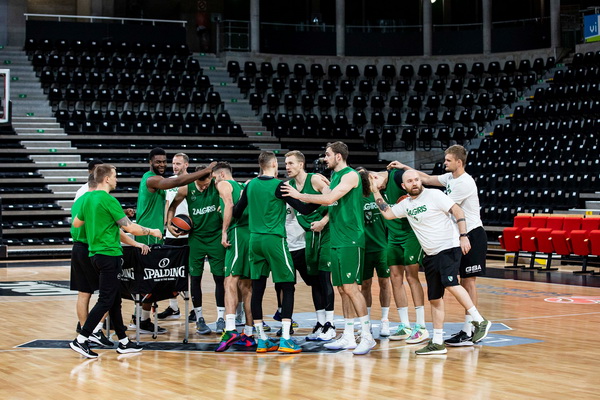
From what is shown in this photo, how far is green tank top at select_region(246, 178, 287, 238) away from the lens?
7594 mm

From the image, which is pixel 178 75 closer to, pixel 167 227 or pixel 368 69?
pixel 368 69

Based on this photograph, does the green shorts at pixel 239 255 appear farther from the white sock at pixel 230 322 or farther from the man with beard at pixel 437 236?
the man with beard at pixel 437 236

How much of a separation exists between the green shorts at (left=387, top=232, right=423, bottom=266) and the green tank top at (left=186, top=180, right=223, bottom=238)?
1.87m

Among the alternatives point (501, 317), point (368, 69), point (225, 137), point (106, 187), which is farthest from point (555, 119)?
point (106, 187)

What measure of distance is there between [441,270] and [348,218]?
0.95 m

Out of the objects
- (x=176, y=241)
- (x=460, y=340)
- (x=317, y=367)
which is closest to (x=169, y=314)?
(x=176, y=241)

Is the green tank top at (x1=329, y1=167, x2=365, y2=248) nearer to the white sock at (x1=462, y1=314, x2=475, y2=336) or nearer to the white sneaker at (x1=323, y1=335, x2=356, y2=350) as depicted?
the white sneaker at (x1=323, y1=335, x2=356, y2=350)

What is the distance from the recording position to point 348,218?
24.7 ft

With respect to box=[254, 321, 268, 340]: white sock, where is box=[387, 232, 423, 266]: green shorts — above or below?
above

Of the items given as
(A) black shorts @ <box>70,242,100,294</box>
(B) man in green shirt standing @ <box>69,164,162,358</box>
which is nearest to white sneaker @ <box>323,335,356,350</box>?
(B) man in green shirt standing @ <box>69,164,162,358</box>

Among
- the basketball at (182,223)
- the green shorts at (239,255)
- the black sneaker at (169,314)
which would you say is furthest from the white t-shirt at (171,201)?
the green shorts at (239,255)

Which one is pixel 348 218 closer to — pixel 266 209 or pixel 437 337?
pixel 266 209

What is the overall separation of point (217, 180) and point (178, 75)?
61.5 feet

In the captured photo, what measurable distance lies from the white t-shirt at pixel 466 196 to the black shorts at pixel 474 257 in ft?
0.26
